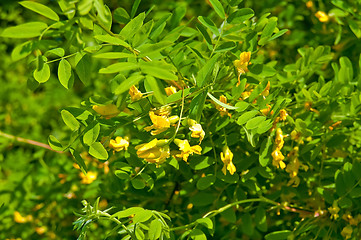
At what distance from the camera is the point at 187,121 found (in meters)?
0.80

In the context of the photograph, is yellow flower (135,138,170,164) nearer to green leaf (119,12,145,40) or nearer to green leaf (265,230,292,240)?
green leaf (119,12,145,40)

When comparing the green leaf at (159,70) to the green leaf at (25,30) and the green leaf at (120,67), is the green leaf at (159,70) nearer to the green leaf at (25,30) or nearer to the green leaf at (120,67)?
the green leaf at (120,67)

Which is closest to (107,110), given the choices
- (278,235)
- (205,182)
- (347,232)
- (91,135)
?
(91,135)

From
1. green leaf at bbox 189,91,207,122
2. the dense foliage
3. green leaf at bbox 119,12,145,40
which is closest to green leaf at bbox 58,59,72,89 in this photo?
the dense foliage

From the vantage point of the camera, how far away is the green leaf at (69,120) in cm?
85

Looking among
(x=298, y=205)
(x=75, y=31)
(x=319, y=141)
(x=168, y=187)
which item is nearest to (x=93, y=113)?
(x=75, y=31)

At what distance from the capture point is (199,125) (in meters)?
0.79

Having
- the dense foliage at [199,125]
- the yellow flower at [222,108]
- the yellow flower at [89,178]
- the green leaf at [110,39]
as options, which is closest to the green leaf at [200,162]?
A: the dense foliage at [199,125]

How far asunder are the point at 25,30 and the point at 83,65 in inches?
4.3

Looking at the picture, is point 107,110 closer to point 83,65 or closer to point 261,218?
→ point 83,65

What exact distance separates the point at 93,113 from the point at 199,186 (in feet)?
0.84

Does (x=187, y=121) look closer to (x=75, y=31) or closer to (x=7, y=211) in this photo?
(x=75, y=31)

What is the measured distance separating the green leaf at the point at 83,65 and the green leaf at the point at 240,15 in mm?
287

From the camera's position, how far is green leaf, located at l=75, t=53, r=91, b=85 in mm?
802
